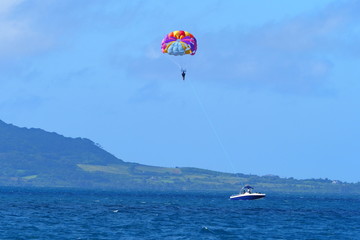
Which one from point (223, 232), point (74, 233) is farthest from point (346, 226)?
point (74, 233)

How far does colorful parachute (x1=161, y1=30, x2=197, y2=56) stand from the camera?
108062mm

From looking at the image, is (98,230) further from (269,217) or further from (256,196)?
(256,196)

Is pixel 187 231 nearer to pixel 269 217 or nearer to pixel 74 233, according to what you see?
pixel 74 233

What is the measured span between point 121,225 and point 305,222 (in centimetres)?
3399

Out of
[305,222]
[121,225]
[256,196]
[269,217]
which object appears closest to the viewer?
[121,225]

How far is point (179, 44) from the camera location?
108938 mm

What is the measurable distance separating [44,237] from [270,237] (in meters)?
27.5

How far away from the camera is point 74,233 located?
87.2 metres

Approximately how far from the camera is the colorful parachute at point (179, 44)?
10806 cm

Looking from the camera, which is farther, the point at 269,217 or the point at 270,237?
the point at 269,217

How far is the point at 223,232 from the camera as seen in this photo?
309 feet

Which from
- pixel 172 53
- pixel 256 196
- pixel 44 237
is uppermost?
pixel 172 53

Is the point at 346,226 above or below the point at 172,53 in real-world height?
below

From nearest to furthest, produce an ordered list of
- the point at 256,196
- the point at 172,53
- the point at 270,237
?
1. the point at 270,237
2. the point at 172,53
3. the point at 256,196
